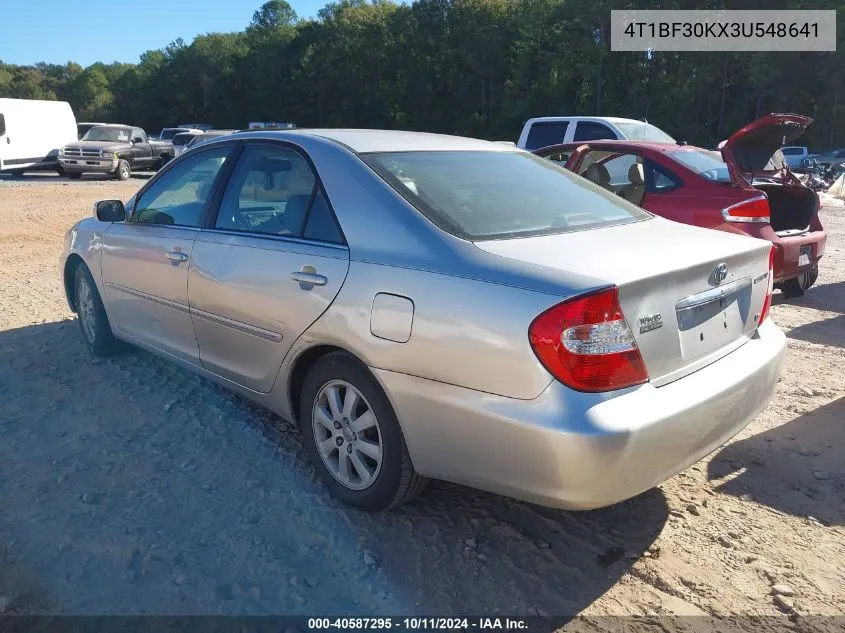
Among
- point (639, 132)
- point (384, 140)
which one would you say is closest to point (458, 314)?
point (384, 140)

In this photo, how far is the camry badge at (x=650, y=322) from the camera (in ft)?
8.11

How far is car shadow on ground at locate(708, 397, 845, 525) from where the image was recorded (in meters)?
3.21

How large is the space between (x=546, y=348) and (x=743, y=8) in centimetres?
5238

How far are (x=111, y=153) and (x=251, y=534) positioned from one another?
24.5 metres

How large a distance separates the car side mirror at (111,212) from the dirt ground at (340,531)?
117cm

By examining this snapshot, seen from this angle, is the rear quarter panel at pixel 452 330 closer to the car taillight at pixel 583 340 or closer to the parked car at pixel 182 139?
the car taillight at pixel 583 340

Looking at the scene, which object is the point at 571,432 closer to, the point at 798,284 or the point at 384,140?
the point at 384,140

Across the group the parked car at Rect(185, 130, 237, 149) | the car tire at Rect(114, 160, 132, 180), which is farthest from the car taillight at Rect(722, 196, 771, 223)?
the car tire at Rect(114, 160, 132, 180)

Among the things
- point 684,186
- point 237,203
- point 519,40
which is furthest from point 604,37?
point 237,203

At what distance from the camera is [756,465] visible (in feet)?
11.7

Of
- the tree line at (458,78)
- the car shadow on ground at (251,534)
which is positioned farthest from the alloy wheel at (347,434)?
the tree line at (458,78)

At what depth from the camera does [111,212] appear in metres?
4.66

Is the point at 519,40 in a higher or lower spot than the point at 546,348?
higher

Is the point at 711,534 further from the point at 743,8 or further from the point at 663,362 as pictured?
the point at 743,8
